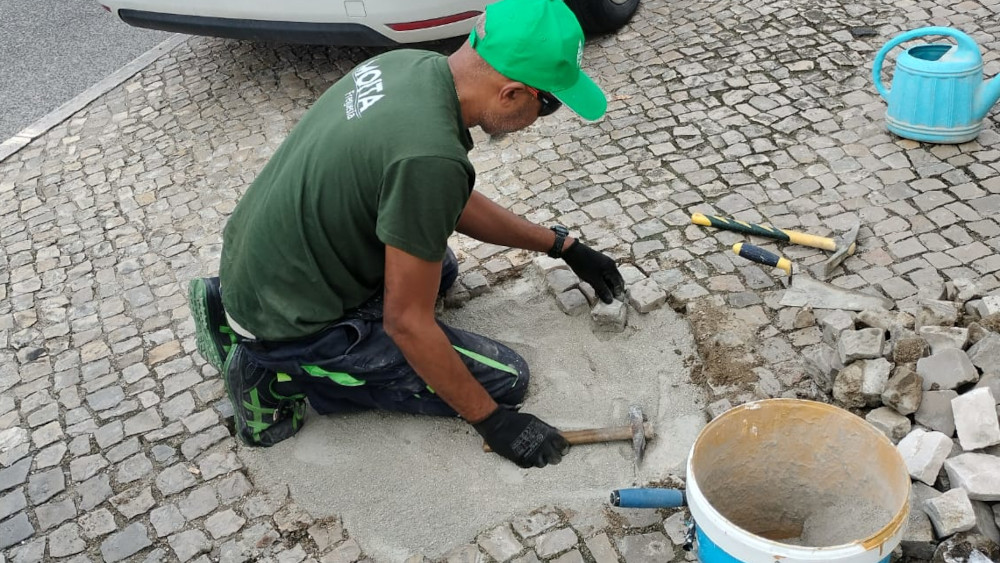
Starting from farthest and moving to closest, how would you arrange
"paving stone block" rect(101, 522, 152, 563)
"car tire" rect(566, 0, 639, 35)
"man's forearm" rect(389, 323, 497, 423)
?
1. "car tire" rect(566, 0, 639, 35)
2. "paving stone block" rect(101, 522, 152, 563)
3. "man's forearm" rect(389, 323, 497, 423)

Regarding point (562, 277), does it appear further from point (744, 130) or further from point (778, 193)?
point (744, 130)

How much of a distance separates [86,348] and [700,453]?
3.01 metres

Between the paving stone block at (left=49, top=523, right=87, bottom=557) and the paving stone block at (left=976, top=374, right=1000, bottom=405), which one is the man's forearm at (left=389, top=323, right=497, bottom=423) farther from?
the paving stone block at (left=976, top=374, right=1000, bottom=405)

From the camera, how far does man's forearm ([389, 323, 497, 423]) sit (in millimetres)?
2982

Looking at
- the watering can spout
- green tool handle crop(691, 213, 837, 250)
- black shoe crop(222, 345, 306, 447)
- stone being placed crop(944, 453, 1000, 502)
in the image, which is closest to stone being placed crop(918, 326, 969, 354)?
stone being placed crop(944, 453, 1000, 502)

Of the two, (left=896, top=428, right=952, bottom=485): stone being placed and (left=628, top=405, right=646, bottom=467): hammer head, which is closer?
(left=896, top=428, right=952, bottom=485): stone being placed

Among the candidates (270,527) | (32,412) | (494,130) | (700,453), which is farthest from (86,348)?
(700,453)

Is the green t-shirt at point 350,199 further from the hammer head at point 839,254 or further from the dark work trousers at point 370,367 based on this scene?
the hammer head at point 839,254

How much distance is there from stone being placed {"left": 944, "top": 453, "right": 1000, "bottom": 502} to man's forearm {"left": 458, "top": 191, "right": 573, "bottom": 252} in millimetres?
1702

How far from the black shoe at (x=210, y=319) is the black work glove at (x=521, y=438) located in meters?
1.08

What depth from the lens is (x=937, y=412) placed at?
3.16 m

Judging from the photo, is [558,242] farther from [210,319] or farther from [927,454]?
[927,454]

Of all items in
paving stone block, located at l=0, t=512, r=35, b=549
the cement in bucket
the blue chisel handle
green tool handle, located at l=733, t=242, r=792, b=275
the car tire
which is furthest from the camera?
the car tire

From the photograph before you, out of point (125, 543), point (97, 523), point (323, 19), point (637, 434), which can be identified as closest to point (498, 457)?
point (637, 434)
